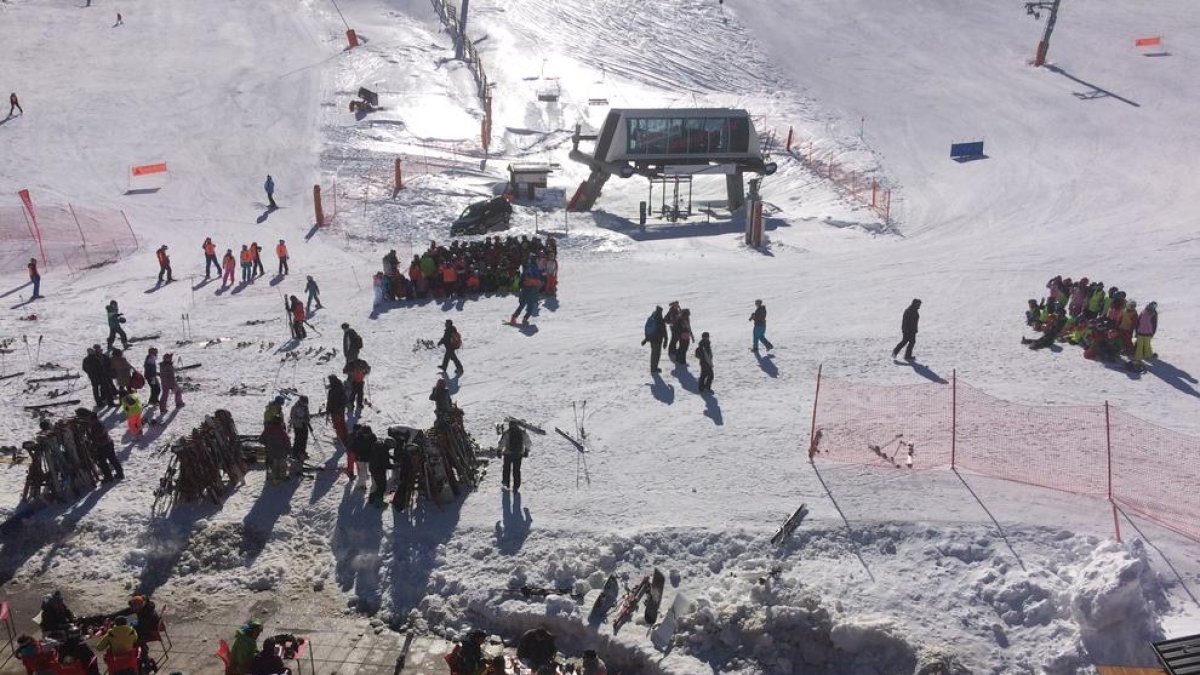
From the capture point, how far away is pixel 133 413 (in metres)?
16.0

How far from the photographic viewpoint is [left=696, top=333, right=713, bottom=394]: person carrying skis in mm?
16797

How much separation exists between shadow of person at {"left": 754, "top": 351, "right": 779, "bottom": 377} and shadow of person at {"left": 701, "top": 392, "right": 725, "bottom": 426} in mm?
1518

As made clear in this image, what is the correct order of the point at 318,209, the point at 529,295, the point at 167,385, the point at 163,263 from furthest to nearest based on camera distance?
1. the point at 318,209
2. the point at 163,263
3. the point at 529,295
4. the point at 167,385

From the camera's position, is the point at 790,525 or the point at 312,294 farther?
the point at 312,294

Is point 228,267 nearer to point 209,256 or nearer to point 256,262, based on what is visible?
Result: point 209,256

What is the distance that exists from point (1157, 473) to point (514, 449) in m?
8.56

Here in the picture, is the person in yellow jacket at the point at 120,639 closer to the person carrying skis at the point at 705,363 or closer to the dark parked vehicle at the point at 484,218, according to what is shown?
the person carrying skis at the point at 705,363

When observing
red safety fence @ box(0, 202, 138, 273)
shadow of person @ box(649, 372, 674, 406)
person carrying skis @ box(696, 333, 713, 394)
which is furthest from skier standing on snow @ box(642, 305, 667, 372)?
red safety fence @ box(0, 202, 138, 273)

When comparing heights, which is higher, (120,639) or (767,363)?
(120,639)

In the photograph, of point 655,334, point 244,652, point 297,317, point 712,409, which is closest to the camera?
point 244,652

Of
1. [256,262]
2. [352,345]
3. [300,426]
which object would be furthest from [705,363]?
[256,262]

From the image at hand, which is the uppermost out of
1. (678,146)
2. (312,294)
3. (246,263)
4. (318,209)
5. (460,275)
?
(678,146)

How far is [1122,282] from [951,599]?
14.8m

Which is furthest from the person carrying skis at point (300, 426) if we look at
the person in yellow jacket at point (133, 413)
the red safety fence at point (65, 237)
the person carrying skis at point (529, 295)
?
the red safety fence at point (65, 237)
